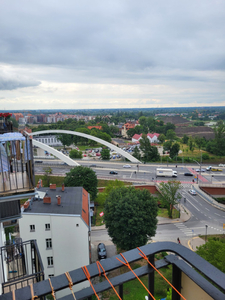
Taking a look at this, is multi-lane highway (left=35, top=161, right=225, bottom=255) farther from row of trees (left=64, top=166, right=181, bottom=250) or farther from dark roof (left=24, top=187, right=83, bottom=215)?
dark roof (left=24, top=187, right=83, bottom=215)

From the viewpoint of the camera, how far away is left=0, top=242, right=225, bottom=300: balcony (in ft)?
6.20

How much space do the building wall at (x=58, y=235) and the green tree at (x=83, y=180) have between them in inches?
554

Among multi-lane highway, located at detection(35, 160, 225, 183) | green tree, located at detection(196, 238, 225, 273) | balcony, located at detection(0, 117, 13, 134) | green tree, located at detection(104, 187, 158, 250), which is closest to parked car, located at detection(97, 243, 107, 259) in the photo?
green tree, located at detection(104, 187, 158, 250)

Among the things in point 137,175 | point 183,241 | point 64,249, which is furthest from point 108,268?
point 137,175

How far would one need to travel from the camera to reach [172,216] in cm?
2955

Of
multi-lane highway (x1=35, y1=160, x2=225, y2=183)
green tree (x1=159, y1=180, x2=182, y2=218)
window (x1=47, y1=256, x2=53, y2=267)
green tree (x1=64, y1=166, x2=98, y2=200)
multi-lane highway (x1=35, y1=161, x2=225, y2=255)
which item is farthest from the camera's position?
multi-lane highway (x1=35, y1=160, x2=225, y2=183)

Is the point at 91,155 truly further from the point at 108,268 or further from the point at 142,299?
the point at 108,268

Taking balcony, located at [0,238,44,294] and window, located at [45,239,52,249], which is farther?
window, located at [45,239,52,249]

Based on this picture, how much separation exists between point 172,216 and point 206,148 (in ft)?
127

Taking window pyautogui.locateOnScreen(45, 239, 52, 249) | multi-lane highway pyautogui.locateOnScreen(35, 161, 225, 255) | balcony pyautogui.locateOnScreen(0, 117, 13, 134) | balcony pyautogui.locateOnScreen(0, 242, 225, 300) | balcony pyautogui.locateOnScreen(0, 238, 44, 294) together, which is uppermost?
balcony pyautogui.locateOnScreen(0, 117, 13, 134)

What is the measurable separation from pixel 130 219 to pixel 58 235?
5.61m

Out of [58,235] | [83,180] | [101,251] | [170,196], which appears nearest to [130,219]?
[101,251]

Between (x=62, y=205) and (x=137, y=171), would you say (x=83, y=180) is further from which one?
(x=137, y=171)

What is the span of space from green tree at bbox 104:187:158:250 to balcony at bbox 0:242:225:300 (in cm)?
1664
